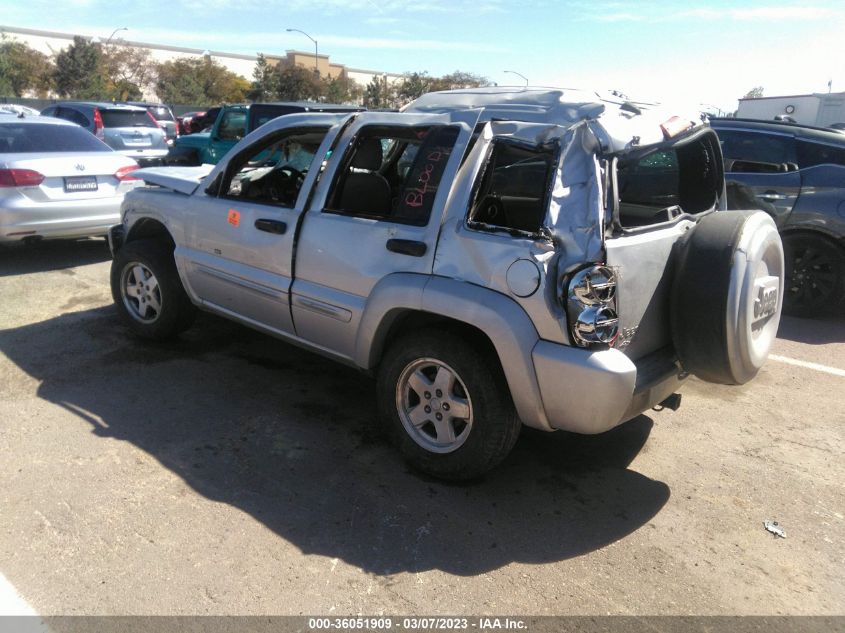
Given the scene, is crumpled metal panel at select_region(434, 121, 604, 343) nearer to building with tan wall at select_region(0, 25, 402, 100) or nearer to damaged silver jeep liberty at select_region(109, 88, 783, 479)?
damaged silver jeep liberty at select_region(109, 88, 783, 479)

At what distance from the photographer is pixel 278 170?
4.92 m

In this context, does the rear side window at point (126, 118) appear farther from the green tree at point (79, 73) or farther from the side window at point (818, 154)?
the green tree at point (79, 73)

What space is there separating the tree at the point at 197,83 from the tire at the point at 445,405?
5983 cm

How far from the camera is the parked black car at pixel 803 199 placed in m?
6.45

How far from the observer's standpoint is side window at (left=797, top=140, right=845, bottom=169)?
21.6 ft

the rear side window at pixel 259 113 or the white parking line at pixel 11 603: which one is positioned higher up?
the rear side window at pixel 259 113

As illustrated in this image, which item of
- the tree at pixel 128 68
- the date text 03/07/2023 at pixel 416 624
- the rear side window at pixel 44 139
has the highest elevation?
the tree at pixel 128 68

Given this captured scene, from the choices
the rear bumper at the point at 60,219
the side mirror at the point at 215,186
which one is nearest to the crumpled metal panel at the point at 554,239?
the side mirror at the point at 215,186

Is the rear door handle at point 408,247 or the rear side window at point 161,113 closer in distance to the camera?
the rear door handle at point 408,247

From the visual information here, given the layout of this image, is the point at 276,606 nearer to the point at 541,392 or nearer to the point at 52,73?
the point at 541,392

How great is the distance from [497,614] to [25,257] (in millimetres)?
7580

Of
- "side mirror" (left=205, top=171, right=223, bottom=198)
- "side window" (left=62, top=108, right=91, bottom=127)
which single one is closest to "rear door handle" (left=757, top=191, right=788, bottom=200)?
"side mirror" (left=205, top=171, right=223, bottom=198)

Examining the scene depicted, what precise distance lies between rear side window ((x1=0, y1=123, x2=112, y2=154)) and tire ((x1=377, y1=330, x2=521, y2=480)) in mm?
6159

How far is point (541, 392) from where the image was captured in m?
3.09
